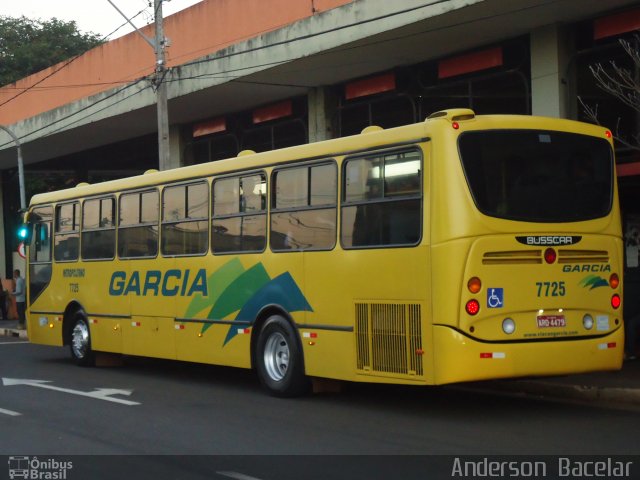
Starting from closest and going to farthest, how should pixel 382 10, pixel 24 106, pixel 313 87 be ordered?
1. pixel 382 10
2. pixel 313 87
3. pixel 24 106

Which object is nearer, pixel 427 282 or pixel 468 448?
pixel 468 448

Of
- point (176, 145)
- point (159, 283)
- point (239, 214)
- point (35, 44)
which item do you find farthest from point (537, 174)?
point (35, 44)

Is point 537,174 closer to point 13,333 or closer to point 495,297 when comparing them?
point 495,297

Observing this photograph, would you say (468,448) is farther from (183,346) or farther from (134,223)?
(134,223)

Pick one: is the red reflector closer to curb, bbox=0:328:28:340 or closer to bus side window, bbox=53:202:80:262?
bus side window, bbox=53:202:80:262

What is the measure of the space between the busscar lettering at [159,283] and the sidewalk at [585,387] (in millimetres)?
3956

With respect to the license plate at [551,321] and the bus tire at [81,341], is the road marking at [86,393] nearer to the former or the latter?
the bus tire at [81,341]

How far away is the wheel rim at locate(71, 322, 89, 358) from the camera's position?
18047 mm

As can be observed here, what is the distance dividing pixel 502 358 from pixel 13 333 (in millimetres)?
21645

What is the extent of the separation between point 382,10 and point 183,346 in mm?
7100

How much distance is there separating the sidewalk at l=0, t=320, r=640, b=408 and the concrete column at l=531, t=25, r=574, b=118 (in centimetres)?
527

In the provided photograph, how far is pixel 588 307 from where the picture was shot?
11352 mm

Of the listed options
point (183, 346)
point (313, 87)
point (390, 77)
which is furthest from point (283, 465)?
point (313, 87)

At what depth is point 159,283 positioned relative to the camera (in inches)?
624
